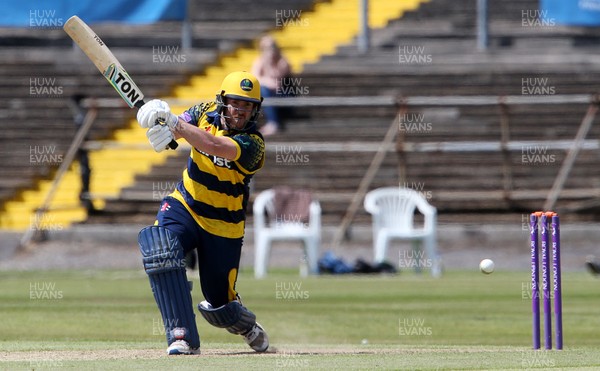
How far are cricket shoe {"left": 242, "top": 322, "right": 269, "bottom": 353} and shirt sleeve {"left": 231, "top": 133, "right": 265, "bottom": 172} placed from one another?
1.25 m

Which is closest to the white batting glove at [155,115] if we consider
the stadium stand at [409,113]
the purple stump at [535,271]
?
the purple stump at [535,271]

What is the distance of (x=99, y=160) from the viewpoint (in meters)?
23.8

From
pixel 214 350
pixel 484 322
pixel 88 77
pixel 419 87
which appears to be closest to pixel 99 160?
pixel 88 77

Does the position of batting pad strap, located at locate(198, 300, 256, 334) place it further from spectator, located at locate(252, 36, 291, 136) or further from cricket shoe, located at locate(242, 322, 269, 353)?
spectator, located at locate(252, 36, 291, 136)

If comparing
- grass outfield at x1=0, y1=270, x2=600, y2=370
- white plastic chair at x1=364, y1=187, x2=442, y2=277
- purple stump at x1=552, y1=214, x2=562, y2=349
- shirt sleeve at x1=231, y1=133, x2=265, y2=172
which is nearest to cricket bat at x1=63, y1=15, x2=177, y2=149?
shirt sleeve at x1=231, y1=133, x2=265, y2=172

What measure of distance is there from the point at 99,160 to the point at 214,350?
13.9 metres

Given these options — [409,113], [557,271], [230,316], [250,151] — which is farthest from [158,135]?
[409,113]

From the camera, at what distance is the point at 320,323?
13336mm

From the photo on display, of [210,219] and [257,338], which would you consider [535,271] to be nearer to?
[257,338]

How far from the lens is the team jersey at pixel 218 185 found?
9.66 m

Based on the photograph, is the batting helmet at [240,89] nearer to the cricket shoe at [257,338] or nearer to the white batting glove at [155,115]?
the white batting glove at [155,115]

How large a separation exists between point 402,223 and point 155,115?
38.1 ft

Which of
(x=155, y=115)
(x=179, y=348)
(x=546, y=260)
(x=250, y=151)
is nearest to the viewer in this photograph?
(x=155, y=115)

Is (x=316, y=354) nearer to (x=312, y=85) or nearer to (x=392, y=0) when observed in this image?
(x=312, y=85)
